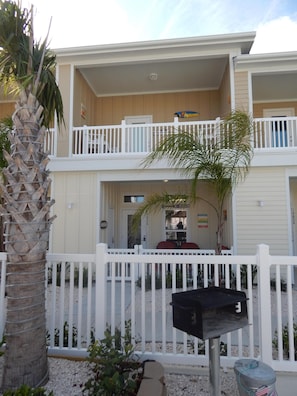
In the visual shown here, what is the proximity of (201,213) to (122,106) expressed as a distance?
5.73m

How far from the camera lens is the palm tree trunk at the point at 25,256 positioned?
2691 mm

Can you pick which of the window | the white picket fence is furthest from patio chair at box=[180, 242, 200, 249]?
the white picket fence

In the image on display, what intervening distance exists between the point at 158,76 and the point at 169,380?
1010 cm

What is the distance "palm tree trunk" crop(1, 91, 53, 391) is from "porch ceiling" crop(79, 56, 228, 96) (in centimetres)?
779

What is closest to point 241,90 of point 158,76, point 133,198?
point 158,76

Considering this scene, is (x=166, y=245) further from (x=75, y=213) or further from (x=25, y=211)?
(x=25, y=211)

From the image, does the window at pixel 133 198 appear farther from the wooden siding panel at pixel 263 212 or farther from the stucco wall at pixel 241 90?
the stucco wall at pixel 241 90

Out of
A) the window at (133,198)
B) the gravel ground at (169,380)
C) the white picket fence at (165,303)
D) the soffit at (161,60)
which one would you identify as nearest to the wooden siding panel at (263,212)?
the soffit at (161,60)

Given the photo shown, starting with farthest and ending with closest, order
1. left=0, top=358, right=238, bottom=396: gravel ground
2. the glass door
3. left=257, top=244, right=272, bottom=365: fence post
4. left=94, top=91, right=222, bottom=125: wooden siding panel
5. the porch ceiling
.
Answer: the glass door < left=94, top=91, right=222, bottom=125: wooden siding panel < the porch ceiling < left=257, top=244, right=272, bottom=365: fence post < left=0, top=358, right=238, bottom=396: gravel ground

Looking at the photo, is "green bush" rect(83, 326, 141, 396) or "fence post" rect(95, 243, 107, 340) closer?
"green bush" rect(83, 326, 141, 396)

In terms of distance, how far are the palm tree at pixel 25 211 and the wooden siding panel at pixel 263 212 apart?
22.5 feet

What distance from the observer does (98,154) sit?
9.22m

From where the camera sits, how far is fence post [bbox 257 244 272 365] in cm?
309

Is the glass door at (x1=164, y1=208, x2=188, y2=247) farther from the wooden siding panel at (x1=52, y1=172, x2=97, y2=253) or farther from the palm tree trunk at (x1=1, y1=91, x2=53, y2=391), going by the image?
the palm tree trunk at (x1=1, y1=91, x2=53, y2=391)
